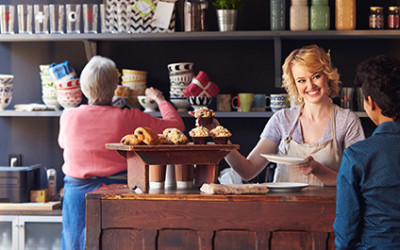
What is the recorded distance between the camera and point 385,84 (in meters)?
1.55

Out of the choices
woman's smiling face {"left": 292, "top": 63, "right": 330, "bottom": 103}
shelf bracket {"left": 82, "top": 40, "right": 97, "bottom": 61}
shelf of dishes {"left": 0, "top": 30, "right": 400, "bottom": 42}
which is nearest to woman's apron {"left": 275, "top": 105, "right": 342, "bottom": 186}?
woman's smiling face {"left": 292, "top": 63, "right": 330, "bottom": 103}

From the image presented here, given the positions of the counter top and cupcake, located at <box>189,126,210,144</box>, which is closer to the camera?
the counter top

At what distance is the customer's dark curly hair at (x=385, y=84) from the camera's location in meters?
1.55

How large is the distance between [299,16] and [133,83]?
1.11 meters

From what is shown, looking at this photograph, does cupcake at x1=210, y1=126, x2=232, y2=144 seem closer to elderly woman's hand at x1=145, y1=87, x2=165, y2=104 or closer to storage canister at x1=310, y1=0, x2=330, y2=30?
elderly woman's hand at x1=145, y1=87, x2=165, y2=104

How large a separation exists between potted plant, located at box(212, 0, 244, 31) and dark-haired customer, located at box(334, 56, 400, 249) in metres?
1.79

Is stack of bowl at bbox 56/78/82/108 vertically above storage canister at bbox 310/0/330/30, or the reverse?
storage canister at bbox 310/0/330/30

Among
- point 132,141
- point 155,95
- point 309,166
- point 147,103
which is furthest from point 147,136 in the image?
point 147,103

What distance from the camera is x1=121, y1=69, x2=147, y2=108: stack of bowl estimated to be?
350 centimetres

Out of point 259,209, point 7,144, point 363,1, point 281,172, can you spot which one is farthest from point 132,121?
point 363,1

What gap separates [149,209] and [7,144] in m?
2.23

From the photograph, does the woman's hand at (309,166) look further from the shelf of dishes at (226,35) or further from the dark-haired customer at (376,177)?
the shelf of dishes at (226,35)

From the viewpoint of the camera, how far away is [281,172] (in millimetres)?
2645

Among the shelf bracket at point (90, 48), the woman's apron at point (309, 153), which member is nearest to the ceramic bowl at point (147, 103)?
the shelf bracket at point (90, 48)
